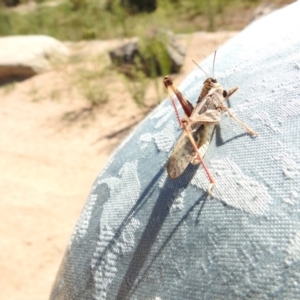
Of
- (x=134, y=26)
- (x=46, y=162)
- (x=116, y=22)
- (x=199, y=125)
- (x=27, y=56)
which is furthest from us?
(x=116, y=22)

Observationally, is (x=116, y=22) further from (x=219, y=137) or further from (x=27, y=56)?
(x=219, y=137)

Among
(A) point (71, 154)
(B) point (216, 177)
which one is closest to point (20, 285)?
(A) point (71, 154)

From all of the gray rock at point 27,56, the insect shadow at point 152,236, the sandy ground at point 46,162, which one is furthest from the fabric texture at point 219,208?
the gray rock at point 27,56

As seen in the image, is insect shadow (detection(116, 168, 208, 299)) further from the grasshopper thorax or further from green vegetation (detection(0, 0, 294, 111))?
green vegetation (detection(0, 0, 294, 111))

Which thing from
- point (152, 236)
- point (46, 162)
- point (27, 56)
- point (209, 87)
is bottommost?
point (46, 162)

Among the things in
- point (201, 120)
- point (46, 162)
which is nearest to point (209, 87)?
point (201, 120)

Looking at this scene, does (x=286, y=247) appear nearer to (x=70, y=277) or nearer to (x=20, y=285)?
(x=70, y=277)

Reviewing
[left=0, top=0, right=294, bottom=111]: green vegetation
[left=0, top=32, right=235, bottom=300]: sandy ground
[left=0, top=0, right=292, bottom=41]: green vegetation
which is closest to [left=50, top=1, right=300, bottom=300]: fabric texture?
[left=0, top=32, right=235, bottom=300]: sandy ground
